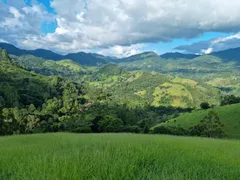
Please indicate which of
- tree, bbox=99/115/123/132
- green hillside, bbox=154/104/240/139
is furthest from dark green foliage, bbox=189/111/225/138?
tree, bbox=99/115/123/132

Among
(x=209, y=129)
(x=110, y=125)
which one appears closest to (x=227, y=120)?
(x=209, y=129)

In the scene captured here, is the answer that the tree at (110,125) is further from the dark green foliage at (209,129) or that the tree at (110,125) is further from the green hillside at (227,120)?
the dark green foliage at (209,129)

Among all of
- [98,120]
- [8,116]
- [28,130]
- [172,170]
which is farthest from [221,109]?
[172,170]

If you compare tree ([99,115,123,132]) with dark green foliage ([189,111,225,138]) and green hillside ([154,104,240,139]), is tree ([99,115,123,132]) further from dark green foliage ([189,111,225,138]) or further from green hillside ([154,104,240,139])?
dark green foliage ([189,111,225,138])

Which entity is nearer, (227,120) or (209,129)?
(209,129)

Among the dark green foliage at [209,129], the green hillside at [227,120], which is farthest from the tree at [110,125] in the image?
the dark green foliage at [209,129]

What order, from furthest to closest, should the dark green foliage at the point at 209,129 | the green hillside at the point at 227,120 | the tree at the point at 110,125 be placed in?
the green hillside at the point at 227,120, the tree at the point at 110,125, the dark green foliage at the point at 209,129

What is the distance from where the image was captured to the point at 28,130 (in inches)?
2904

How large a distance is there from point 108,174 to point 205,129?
204 ft

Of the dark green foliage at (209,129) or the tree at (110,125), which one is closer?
the dark green foliage at (209,129)

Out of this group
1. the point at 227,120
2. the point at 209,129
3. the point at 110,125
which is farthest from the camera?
the point at 227,120

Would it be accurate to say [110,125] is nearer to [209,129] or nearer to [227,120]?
[209,129]

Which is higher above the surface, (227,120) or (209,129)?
(227,120)

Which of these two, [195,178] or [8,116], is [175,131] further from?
[195,178]
